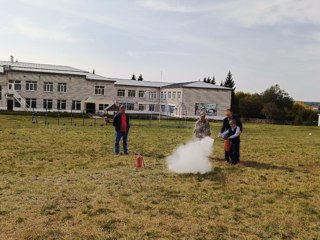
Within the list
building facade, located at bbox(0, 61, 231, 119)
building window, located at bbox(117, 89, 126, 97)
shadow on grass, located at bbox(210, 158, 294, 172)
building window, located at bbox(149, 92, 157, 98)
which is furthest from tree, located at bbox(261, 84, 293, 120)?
shadow on grass, located at bbox(210, 158, 294, 172)

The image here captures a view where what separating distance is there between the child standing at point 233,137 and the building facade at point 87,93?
162ft

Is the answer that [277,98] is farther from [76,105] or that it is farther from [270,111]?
[76,105]

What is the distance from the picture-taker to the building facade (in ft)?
196

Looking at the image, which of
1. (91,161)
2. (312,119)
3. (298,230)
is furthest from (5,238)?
(312,119)

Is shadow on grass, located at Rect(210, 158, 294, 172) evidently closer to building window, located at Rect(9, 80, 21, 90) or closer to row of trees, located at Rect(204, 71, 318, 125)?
building window, located at Rect(9, 80, 21, 90)

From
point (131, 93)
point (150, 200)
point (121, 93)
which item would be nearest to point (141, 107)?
point (131, 93)

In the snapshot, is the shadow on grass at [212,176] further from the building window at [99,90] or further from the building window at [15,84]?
the building window at [99,90]

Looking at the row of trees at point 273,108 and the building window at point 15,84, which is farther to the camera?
the row of trees at point 273,108

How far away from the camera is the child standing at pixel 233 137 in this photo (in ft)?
43.0

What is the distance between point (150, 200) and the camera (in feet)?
27.3

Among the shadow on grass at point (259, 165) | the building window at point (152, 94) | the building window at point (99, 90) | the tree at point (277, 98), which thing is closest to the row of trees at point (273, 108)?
the tree at point (277, 98)

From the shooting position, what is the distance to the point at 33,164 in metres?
12.4

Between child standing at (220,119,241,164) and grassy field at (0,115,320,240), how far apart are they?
0.50m

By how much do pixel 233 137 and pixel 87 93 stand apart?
5472 centimetres
